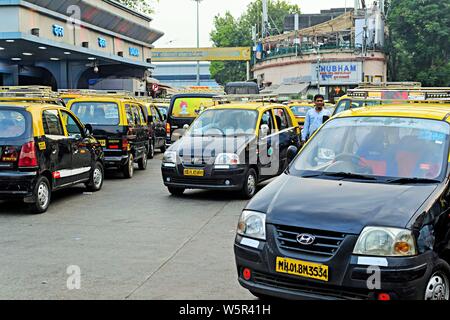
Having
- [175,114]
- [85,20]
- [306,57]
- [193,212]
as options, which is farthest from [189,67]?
[193,212]

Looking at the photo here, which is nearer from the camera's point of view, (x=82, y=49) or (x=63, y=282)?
(x=63, y=282)

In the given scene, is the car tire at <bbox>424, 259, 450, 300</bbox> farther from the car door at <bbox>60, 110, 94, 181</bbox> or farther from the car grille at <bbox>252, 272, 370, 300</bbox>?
the car door at <bbox>60, 110, 94, 181</bbox>

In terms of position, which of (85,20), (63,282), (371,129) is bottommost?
(63,282)

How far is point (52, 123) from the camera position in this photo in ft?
32.5

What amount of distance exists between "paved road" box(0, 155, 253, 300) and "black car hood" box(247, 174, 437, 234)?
1068 mm

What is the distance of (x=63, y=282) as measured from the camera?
18.8ft

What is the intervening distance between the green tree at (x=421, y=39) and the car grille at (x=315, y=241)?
1708 inches

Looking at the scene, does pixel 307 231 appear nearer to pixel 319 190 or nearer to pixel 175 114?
pixel 319 190

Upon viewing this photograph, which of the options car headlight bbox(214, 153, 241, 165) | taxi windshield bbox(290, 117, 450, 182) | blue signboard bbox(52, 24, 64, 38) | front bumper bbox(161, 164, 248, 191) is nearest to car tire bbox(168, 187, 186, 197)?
front bumper bbox(161, 164, 248, 191)

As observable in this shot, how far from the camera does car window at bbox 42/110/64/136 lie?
9.58 m

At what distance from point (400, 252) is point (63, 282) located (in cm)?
329

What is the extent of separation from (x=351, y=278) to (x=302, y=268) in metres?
0.38

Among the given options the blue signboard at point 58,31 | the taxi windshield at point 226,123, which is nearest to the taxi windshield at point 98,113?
the taxi windshield at point 226,123

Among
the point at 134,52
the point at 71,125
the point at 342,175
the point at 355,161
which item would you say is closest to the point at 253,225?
the point at 342,175
